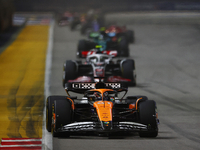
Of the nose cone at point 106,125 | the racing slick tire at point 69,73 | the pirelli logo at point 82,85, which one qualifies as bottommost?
the racing slick tire at point 69,73

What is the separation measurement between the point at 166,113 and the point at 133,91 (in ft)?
13.4

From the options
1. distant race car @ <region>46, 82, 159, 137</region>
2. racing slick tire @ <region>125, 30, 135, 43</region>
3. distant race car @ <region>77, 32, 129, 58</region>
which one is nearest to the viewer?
distant race car @ <region>46, 82, 159, 137</region>

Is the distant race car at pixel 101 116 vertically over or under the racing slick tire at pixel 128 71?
over

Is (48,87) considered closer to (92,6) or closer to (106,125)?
(106,125)

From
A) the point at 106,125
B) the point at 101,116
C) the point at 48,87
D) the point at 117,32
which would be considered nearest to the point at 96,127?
the point at 106,125

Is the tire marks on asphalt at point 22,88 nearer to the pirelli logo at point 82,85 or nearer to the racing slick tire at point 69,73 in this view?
the racing slick tire at point 69,73

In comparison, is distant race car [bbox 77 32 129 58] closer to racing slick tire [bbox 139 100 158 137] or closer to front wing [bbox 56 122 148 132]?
racing slick tire [bbox 139 100 158 137]

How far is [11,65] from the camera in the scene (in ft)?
78.7

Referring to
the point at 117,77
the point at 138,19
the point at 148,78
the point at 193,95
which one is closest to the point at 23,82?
the point at 117,77

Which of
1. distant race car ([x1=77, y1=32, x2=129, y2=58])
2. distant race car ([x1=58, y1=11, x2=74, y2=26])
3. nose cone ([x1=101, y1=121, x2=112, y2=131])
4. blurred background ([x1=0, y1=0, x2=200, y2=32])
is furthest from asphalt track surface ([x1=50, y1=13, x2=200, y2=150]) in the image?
blurred background ([x1=0, y1=0, x2=200, y2=32])

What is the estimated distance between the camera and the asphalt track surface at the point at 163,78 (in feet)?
32.7

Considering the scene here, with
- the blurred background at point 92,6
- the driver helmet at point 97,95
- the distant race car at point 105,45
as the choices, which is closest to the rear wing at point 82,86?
the driver helmet at point 97,95

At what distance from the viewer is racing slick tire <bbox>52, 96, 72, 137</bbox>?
10047mm

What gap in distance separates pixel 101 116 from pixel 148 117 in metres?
0.96
